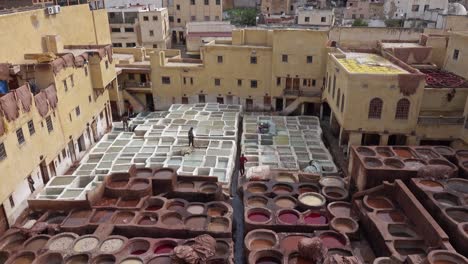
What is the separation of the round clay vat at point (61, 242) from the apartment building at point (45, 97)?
11.6ft

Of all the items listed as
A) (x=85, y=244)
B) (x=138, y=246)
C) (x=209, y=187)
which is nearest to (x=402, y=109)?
(x=209, y=187)

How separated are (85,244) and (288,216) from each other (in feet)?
34.6

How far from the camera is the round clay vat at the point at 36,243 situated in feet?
60.4

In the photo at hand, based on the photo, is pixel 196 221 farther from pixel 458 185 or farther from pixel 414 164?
pixel 458 185

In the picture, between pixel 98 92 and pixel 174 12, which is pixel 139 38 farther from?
pixel 98 92

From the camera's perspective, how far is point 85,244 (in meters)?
18.0

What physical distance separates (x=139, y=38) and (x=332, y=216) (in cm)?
4317

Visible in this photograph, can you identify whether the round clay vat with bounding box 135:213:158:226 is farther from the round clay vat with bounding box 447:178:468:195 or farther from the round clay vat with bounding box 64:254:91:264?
the round clay vat with bounding box 447:178:468:195

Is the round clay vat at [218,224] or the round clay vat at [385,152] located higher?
the round clay vat at [385,152]

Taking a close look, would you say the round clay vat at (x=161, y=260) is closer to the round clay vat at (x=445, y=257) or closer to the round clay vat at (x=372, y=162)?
the round clay vat at (x=445, y=257)

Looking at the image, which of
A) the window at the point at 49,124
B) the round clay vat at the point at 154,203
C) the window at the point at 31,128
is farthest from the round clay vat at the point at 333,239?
the window at the point at 49,124

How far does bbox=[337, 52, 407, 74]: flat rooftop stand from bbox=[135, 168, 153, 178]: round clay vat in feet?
51.3

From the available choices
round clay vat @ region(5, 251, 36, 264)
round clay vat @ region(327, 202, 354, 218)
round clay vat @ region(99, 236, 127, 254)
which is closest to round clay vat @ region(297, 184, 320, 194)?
round clay vat @ region(327, 202, 354, 218)

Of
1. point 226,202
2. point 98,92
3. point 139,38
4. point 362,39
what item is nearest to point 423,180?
point 226,202
